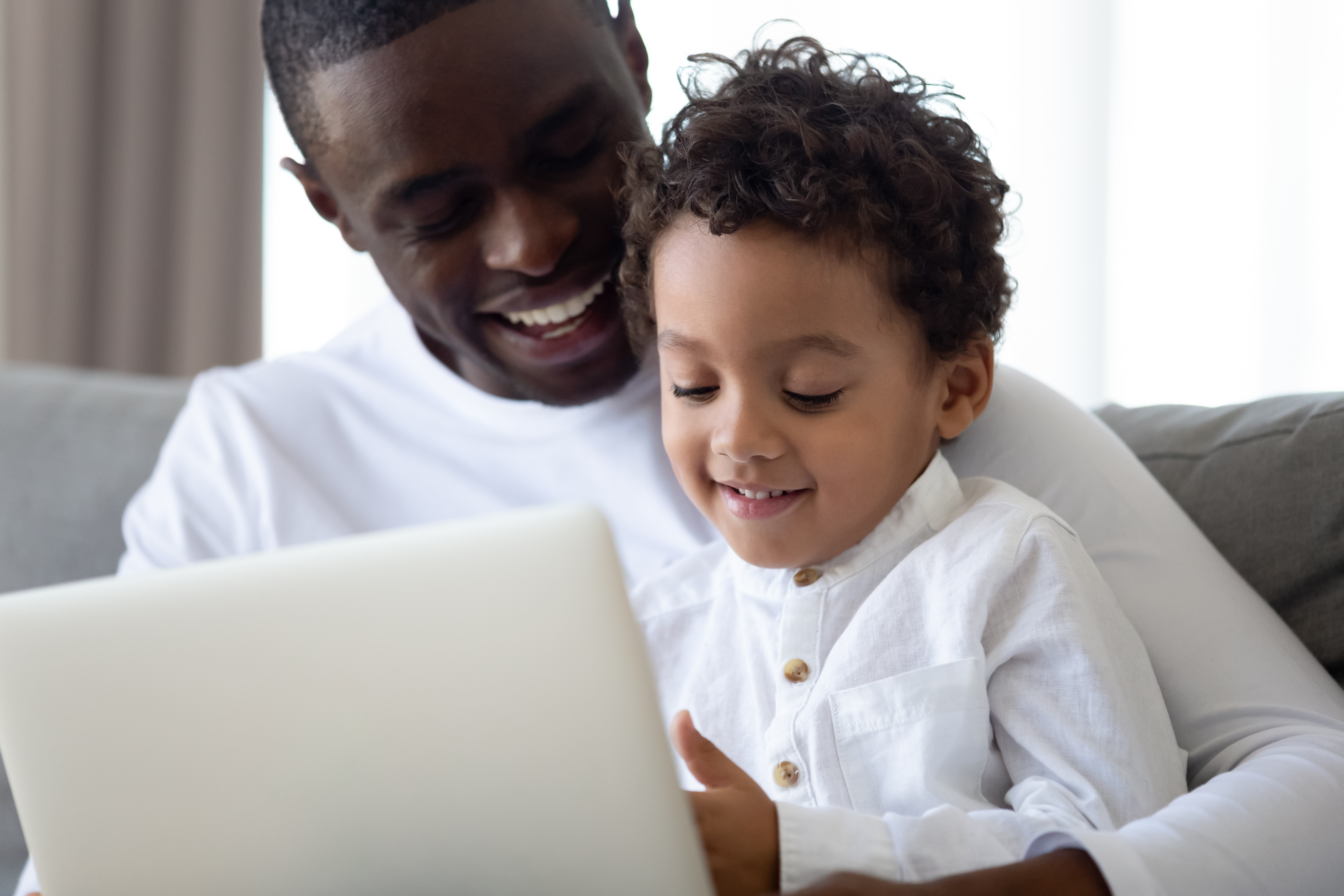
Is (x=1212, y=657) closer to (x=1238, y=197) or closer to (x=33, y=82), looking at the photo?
(x=1238, y=197)

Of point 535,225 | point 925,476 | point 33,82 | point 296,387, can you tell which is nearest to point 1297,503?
point 925,476

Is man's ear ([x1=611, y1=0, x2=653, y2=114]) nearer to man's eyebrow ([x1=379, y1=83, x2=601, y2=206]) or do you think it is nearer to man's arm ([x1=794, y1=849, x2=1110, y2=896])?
man's eyebrow ([x1=379, y1=83, x2=601, y2=206])

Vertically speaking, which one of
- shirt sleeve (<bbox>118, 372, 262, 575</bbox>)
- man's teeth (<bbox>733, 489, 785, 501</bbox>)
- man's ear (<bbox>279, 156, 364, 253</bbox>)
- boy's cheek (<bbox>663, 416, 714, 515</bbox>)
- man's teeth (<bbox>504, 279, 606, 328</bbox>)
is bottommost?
shirt sleeve (<bbox>118, 372, 262, 575</bbox>)

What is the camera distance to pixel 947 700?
0.83 metres

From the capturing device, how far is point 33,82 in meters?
2.68

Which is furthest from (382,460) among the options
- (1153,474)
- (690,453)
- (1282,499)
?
(1282,499)

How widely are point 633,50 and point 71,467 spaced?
3.24 ft

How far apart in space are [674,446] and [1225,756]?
0.49m

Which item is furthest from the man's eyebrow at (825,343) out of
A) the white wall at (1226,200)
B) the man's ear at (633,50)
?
the white wall at (1226,200)

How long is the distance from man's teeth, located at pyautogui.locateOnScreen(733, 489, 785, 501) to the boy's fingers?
26 centimetres

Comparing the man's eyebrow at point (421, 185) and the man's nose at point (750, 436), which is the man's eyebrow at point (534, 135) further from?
the man's nose at point (750, 436)

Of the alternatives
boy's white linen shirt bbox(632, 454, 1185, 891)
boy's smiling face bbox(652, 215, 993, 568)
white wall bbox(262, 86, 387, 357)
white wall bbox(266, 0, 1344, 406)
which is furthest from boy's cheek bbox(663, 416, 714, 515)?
A: white wall bbox(262, 86, 387, 357)

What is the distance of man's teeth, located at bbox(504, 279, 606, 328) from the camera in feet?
3.99

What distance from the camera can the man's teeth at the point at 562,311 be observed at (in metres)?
1.22
